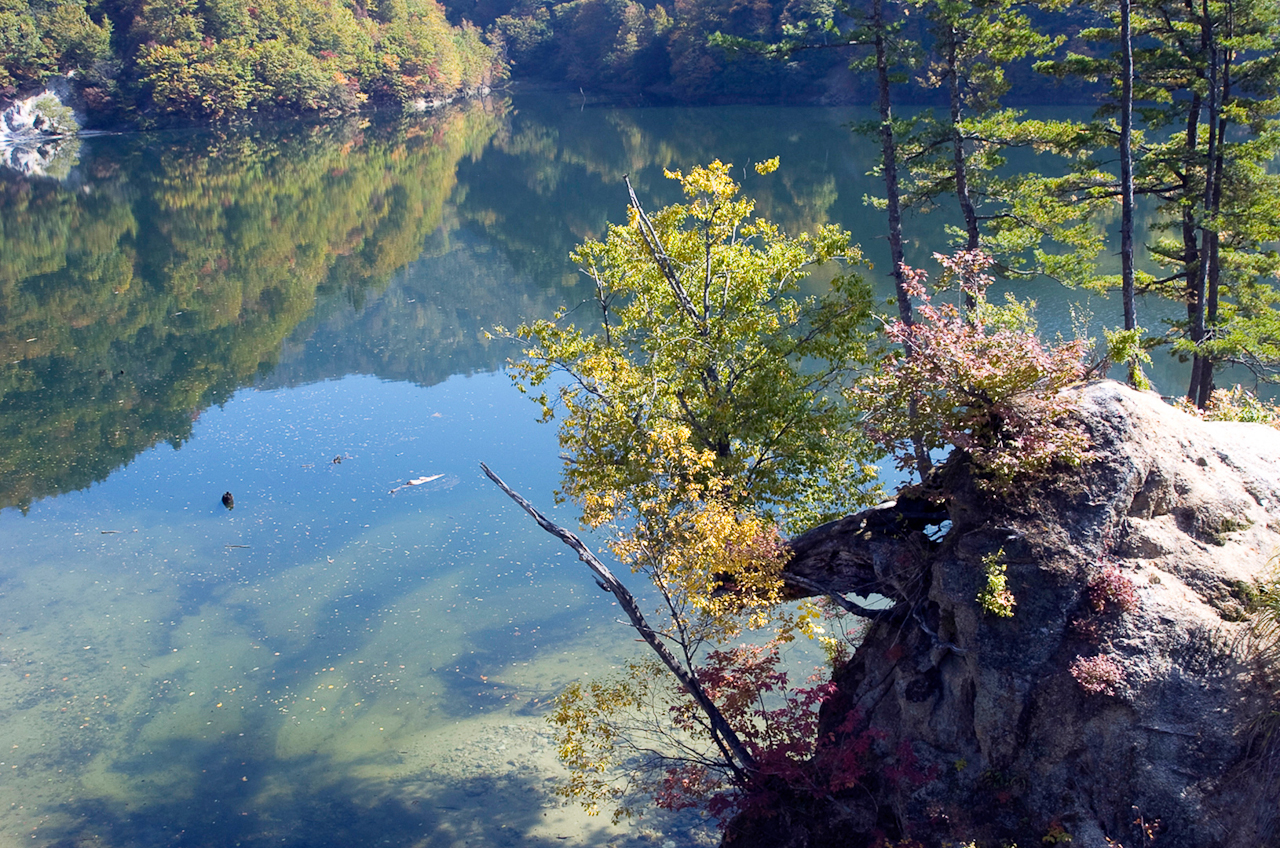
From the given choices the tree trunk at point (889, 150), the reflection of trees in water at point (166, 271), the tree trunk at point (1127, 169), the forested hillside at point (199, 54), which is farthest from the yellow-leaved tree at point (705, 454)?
the forested hillside at point (199, 54)

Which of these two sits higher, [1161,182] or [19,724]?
[1161,182]

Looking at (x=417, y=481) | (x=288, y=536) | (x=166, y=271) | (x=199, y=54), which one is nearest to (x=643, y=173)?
(x=166, y=271)

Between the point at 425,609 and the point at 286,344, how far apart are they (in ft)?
70.4

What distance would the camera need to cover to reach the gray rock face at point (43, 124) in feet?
273

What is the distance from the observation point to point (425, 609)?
19.2 meters

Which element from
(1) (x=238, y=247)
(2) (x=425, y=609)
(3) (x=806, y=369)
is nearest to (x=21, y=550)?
(2) (x=425, y=609)

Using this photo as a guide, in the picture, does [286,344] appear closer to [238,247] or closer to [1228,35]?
[238,247]

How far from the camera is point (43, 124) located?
290ft

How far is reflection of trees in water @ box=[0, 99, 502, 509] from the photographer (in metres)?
29.6

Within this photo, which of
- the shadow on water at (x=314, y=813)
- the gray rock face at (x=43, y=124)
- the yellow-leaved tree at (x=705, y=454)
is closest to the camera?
the yellow-leaved tree at (x=705, y=454)

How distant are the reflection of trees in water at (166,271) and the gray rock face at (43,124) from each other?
8236 mm

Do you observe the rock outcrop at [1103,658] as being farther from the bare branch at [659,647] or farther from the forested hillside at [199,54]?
the forested hillside at [199,54]

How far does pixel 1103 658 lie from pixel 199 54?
100052mm

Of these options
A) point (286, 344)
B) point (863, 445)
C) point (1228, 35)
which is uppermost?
point (1228, 35)
